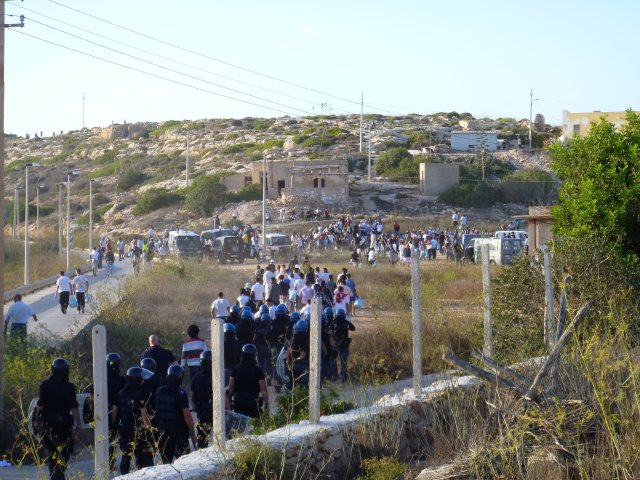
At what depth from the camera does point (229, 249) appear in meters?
45.2

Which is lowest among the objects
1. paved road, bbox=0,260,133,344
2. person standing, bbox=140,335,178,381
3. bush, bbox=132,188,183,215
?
paved road, bbox=0,260,133,344

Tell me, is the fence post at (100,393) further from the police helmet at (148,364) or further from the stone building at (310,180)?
the stone building at (310,180)

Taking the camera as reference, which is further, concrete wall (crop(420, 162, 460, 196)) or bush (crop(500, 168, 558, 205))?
bush (crop(500, 168, 558, 205))

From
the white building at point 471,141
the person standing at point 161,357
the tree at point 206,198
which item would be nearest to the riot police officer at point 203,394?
the person standing at point 161,357

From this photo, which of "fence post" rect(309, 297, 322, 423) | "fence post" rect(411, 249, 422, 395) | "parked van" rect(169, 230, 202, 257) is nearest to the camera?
"fence post" rect(309, 297, 322, 423)

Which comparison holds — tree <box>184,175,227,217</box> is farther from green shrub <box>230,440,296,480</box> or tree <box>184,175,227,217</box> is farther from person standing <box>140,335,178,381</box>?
green shrub <box>230,440,296,480</box>

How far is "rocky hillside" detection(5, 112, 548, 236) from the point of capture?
242 ft

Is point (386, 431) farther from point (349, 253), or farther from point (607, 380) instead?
point (349, 253)

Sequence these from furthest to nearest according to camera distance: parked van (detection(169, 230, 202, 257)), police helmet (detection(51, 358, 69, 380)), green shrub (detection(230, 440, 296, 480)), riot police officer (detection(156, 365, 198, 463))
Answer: parked van (detection(169, 230, 202, 257))
police helmet (detection(51, 358, 69, 380))
riot police officer (detection(156, 365, 198, 463))
green shrub (detection(230, 440, 296, 480))

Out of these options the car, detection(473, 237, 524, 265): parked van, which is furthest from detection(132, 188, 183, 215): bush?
detection(473, 237, 524, 265): parked van

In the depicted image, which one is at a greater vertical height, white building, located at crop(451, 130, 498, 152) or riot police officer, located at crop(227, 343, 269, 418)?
white building, located at crop(451, 130, 498, 152)

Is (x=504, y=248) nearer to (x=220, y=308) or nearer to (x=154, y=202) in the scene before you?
(x=220, y=308)

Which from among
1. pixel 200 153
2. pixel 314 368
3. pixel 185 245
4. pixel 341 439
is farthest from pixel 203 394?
pixel 200 153

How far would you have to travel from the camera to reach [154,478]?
704 centimetres
